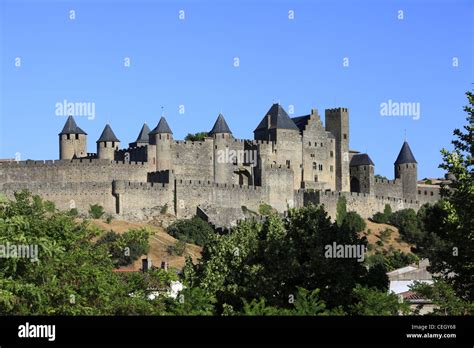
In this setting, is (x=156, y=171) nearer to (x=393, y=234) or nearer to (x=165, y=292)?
(x=393, y=234)

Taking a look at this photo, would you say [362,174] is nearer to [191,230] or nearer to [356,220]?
[356,220]

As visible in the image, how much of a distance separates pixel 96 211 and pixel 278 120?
2043cm

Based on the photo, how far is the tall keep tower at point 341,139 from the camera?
99.8 meters

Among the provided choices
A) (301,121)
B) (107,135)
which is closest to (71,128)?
(107,135)

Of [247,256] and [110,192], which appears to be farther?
[110,192]

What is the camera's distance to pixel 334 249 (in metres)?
39.2

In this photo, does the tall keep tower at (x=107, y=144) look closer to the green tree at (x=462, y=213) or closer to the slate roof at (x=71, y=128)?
the slate roof at (x=71, y=128)

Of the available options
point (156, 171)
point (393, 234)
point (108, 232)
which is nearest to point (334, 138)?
point (393, 234)

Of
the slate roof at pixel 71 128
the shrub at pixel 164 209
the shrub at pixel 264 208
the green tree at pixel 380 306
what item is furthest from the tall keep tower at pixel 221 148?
the green tree at pixel 380 306

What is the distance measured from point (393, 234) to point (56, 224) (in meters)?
64.5

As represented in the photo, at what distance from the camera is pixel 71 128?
296ft

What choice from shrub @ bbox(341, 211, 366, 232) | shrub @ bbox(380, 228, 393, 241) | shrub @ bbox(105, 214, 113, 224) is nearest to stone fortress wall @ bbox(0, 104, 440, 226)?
shrub @ bbox(105, 214, 113, 224)

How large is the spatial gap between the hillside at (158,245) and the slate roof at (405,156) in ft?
99.2
